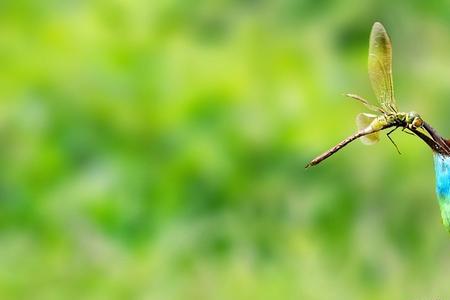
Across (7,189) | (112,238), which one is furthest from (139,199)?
(7,189)

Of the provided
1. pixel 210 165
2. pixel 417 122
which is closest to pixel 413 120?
pixel 417 122

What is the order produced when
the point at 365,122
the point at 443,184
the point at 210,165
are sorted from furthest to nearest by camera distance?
the point at 210,165 < the point at 365,122 < the point at 443,184

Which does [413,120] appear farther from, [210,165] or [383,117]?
[210,165]

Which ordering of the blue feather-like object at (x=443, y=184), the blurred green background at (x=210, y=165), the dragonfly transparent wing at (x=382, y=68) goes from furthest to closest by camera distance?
the blurred green background at (x=210, y=165) → the dragonfly transparent wing at (x=382, y=68) → the blue feather-like object at (x=443, y=184)

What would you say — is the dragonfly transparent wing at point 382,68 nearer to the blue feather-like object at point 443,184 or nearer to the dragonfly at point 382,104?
the dragonfly at point 382,104

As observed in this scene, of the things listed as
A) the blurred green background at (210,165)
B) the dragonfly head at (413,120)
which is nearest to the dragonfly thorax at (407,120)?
the dragonfly head at (413,120)

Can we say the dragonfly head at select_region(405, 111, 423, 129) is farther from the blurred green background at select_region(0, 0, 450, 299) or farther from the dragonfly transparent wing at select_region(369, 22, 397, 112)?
the blurred green background at select_region(0, 0, 450, 299)
